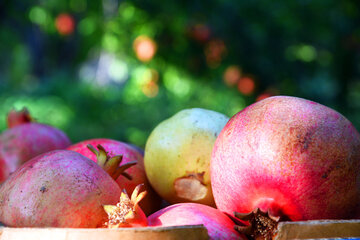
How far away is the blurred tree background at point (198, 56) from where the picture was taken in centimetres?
472

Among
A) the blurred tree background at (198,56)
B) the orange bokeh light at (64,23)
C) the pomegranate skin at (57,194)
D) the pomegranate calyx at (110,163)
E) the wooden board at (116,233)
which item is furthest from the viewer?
the orange bokeh light at (64,23)

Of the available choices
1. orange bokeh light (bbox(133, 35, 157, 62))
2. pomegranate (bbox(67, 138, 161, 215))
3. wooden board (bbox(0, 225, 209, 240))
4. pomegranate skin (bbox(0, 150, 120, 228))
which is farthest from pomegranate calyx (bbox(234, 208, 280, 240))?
orange bokeh light (bbox(133, 35, 157, 62))

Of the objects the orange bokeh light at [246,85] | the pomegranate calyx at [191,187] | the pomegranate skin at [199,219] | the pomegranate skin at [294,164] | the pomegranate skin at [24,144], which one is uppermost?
the pomegranate skin at [294,164]

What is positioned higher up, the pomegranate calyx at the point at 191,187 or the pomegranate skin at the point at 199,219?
the pomegranate skin at the point at 199,219

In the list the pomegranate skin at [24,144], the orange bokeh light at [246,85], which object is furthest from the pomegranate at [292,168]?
the orange bokeh light at [246,85]

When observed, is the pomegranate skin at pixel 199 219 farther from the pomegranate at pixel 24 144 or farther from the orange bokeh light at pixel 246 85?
the orange bokeh light at pixel 246 85

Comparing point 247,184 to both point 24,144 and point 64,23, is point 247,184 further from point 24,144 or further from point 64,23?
point 64,23

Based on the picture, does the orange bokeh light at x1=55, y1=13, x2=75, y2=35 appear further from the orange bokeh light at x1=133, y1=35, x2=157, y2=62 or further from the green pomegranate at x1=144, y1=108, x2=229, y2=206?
the green pomegranate at x1=144, y1=108, x2=229, y2=206

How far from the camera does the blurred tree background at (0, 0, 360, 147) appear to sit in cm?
472

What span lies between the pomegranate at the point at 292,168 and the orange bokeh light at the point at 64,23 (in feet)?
21.0

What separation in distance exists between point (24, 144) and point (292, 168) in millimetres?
927

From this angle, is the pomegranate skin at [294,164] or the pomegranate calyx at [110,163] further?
the pomegranate calyx at [110,163]

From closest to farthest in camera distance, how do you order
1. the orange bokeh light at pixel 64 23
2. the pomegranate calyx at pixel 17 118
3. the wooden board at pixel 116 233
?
the wooden board at pixel 116 233 < the pomegranate calyx at pixel 17 118 < the orange bokeh light at pixel 64 23

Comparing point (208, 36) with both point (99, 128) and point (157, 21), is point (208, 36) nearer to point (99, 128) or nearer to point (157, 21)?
point (157, 21)
